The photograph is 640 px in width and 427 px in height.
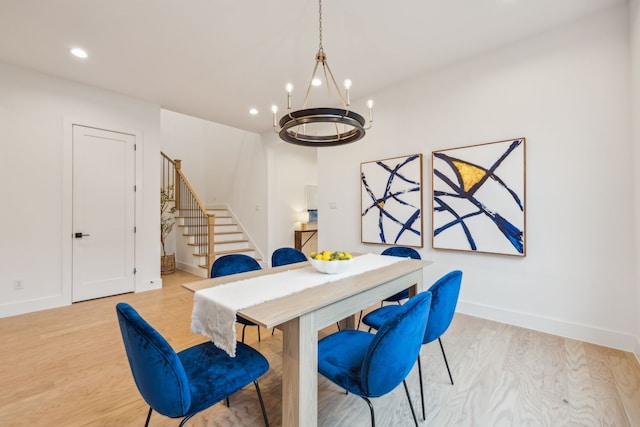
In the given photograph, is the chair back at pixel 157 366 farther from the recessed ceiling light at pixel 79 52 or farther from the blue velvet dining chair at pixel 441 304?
the recessed ceiling light at pixel 79 52

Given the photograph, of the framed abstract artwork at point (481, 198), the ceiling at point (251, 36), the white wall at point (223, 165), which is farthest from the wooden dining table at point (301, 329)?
the white wall at point (223, 165)

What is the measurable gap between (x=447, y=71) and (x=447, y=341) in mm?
3077

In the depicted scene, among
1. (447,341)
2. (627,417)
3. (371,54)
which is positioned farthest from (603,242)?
(371,54)

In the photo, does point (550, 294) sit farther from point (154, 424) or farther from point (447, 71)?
point (154, 424)

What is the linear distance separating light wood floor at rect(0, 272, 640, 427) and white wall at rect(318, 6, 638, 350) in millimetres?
327

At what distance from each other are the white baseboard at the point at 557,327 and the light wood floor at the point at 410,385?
86 millimetres

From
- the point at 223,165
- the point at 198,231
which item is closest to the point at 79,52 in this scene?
the point at 198,231

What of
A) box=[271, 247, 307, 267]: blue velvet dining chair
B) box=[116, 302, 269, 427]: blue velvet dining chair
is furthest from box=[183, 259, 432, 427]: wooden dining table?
box=[271, 247, 307, 267]: blue velvet dining chair

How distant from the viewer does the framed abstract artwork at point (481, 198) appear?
2948 millimetres

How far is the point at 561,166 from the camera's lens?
9.00ft

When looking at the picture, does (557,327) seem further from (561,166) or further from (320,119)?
(320,119)

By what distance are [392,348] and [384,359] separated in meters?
0.06

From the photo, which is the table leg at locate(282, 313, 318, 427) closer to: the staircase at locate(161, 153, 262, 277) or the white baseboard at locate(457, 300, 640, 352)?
the white baseboard at locate(457, 300, 640, 352)

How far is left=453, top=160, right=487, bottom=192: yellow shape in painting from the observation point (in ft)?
10.4
